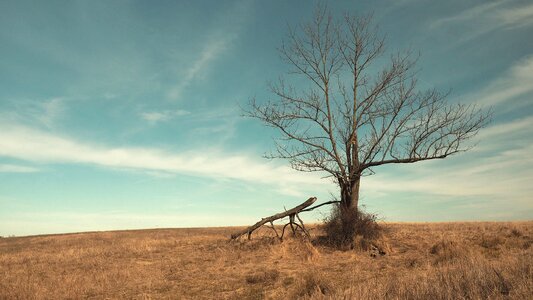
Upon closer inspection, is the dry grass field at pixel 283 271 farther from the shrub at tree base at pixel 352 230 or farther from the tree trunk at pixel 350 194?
the tree trunk at pixel 350 194

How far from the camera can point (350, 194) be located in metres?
16.7

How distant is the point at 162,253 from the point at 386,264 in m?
8.80

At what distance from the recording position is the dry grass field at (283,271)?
6.79 m

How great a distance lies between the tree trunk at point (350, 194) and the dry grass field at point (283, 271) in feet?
6.61

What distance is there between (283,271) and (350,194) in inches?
256

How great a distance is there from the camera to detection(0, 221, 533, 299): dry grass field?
679cm

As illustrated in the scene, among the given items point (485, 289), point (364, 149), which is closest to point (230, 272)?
point (485, 289)

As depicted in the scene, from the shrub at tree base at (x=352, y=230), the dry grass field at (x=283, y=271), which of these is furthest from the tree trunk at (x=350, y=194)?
the dry grass field at (x=283, y=271)

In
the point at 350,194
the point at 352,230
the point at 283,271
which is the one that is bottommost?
the point at 283,271

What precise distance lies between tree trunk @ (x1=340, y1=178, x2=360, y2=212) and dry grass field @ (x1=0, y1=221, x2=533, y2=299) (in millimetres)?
2014

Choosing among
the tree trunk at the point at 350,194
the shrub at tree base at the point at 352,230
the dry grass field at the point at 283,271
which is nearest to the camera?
the dry grass field at the point at 283,271

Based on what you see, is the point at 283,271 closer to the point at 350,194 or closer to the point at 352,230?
the point at 352,230

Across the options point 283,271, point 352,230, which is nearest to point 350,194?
point 352,230

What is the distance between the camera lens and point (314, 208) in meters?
16.6
